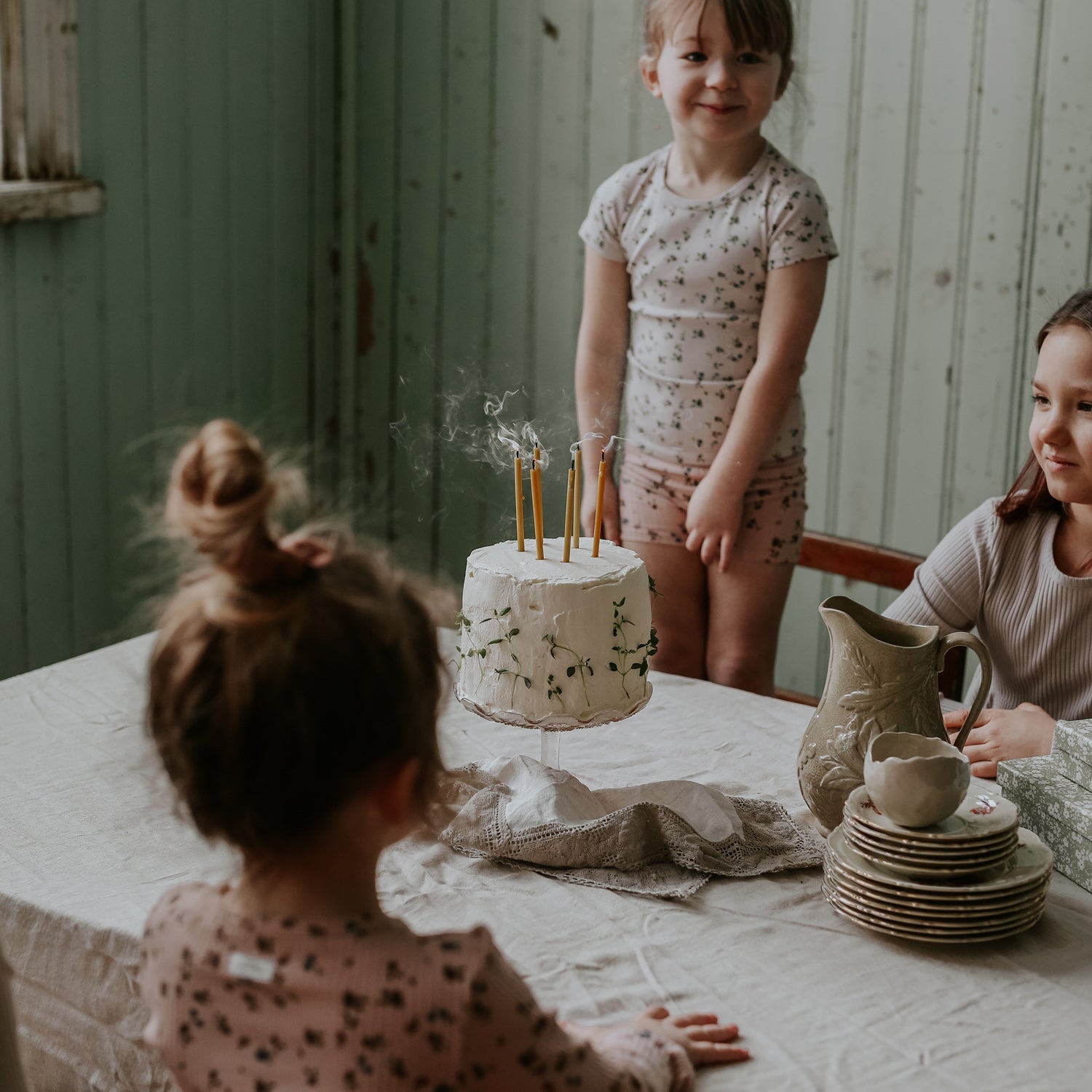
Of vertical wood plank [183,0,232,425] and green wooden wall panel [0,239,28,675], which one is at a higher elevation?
vertical wood plank [183,0,232,425]

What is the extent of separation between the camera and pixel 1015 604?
1.74 m

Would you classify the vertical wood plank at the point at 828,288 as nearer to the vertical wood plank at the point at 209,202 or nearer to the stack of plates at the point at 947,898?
the vertical wood plank at the point at 209,202

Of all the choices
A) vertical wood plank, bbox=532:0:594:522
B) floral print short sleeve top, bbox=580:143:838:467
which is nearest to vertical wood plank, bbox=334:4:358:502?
vertical wood plank, bbox=532:0:594:522

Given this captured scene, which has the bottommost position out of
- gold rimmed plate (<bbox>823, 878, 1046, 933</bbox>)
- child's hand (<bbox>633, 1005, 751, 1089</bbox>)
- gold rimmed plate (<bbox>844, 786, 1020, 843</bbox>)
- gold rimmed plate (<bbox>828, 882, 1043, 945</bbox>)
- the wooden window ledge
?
child's hand (<bbox>633, 1005, 751, 1089</bbox>)

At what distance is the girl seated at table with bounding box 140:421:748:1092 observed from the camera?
80 cm

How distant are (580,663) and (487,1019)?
0.53 meters

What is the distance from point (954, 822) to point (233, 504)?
0.63 meters

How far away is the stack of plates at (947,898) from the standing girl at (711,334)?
114 cm

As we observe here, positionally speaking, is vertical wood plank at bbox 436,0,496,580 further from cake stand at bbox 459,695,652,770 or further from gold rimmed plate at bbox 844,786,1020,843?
gold rimmed plate at bbox 844,786,1020,843

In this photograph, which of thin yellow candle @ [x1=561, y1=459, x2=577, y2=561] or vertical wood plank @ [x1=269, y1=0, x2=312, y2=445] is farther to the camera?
vertical wood plank @ [x1=269, y1=0, x2=312, y2=445]

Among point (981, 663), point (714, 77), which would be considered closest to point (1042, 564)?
point (981, 663)

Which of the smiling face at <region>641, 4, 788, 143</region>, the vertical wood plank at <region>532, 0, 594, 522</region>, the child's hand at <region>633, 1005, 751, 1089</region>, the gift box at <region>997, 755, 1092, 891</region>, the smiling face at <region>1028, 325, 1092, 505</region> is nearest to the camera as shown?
the child's hand at <region>633, 1005, 751, 1089</region>

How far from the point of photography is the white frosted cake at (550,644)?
1.30 m

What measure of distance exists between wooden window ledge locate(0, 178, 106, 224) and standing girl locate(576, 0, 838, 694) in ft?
3.60
